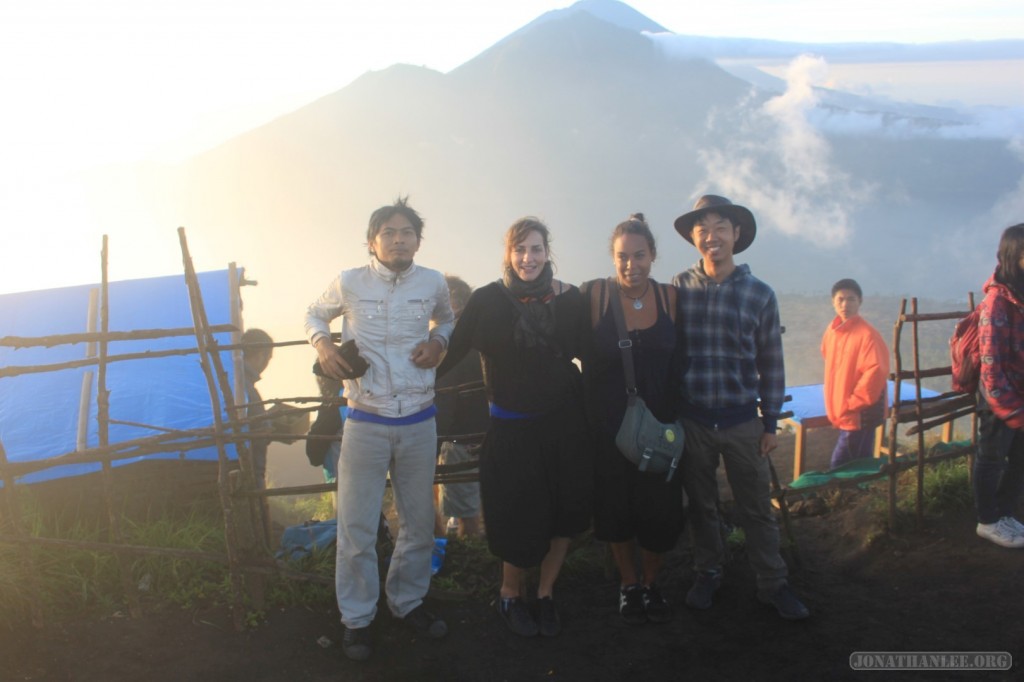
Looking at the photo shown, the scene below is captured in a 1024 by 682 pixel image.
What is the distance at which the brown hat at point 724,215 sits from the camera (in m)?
3.60

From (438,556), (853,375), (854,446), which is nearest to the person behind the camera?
(438,556)

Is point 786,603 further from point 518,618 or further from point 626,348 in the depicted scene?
point 626,348

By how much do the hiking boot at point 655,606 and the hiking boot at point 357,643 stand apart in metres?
1.50

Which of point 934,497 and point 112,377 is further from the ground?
point 112,377

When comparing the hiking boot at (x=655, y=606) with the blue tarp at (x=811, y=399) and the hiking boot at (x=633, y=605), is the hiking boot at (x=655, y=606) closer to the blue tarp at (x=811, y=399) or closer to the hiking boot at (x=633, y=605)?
the hiking boot at (x=633, y=605)

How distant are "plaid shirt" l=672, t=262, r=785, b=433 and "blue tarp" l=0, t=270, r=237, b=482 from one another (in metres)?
4.57

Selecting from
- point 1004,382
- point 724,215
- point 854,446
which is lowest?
point 854,446

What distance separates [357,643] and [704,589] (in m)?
1.93

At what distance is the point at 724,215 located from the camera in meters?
3.62

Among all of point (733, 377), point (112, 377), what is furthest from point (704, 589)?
point (112, 377)

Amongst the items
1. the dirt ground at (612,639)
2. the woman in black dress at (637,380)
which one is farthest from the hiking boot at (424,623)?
the woman in black dress at (637,380)

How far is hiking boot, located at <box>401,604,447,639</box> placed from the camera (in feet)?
12.0

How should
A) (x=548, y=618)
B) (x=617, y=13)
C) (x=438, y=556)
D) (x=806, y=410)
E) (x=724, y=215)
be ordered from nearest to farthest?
(x=724, y=215), (x=548, y=618), (x=438, y=556), (x=806, y=410), (x=617, y=13)

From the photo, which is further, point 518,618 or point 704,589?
point 704,589
